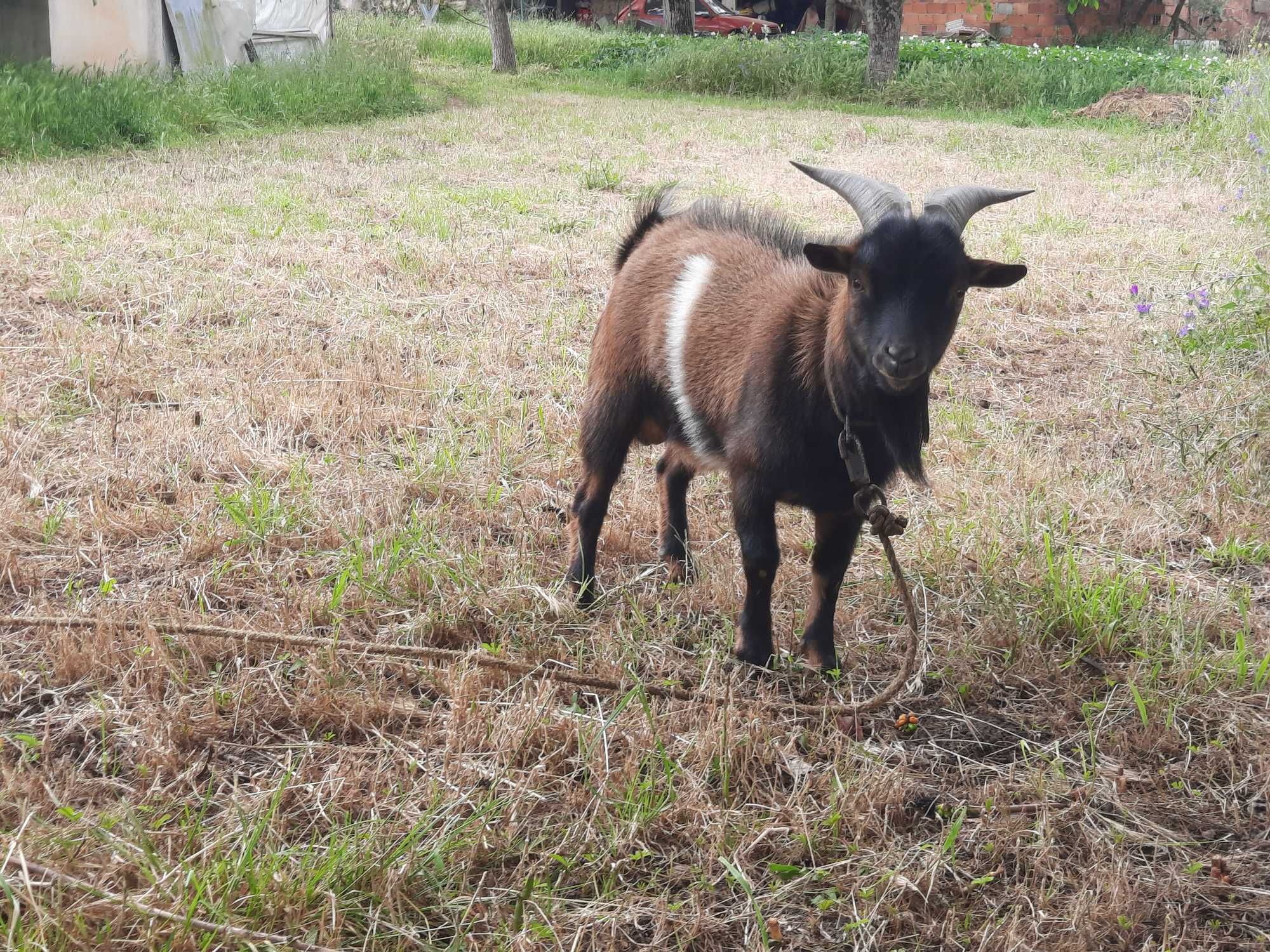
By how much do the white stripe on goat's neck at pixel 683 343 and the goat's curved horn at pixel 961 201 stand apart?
0.76 meters

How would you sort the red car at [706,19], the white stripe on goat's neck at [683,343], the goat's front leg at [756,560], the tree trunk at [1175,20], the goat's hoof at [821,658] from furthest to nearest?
the red car at [706,19] < the tree trunk at [1175,20] < the white stripe on goat's neck at [683,343] < the goat's hoof at [821,658] < the goat's front leg at [756,560]

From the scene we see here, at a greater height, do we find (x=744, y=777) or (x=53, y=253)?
(x=53, y=253)

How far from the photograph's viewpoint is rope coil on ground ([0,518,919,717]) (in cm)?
283

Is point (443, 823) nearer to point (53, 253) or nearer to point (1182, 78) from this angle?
point (53, 253)

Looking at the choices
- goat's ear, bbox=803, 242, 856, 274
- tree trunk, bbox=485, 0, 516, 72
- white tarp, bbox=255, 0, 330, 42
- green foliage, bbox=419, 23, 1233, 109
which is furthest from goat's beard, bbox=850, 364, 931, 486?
tree trunk, bbox=485, 0, 516, 72

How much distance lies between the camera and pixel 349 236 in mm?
7414

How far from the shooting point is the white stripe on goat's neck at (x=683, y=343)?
329cm

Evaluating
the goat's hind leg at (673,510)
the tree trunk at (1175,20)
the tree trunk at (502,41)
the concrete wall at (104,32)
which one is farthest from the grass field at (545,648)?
the tree trunk at (1175,20)

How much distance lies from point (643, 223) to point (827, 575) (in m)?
1.47

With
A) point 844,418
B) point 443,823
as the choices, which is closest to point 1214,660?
point 844,418

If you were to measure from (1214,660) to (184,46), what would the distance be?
13.4 m

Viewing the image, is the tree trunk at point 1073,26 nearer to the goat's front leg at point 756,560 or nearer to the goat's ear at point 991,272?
the goat's ear at point 991,272

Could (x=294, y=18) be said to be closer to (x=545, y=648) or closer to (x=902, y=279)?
(x=545, y=648)

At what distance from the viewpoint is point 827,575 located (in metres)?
3.05
